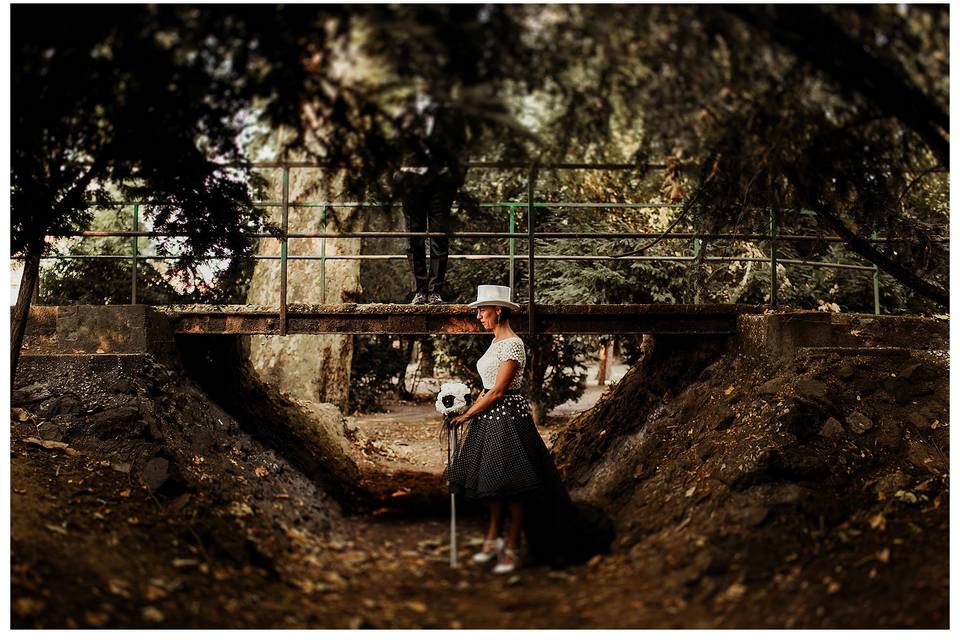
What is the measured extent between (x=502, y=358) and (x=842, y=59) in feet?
9.15

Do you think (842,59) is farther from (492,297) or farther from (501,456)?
(501,456)

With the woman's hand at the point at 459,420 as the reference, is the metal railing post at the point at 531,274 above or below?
above

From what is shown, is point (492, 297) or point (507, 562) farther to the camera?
point (492, 297)

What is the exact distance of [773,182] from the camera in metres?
5.94

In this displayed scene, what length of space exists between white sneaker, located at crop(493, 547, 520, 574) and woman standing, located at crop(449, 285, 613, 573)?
0.02 metres

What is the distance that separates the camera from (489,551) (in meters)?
5.64

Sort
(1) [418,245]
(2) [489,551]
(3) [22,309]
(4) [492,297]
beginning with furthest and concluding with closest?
(1) [418,245] → (3) [22,309] → (4) [492,297] → (2) [489,551]

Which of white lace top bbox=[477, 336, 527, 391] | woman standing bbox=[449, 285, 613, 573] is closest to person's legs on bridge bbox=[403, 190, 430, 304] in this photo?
woman standing bbox=[449, 285, 613, 573]

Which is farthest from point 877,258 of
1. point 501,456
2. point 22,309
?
point 22,309

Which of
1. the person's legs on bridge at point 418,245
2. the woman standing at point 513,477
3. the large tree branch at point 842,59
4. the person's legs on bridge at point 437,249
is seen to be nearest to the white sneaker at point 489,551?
the woman standing at point 513,477

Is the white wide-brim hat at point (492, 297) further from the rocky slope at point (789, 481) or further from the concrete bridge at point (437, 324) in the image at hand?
the rocky slope at point (789, 481)

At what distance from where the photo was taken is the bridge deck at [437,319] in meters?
7.62

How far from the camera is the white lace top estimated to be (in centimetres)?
584

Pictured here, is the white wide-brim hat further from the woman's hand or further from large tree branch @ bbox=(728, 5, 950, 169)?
large tree branch @ bbox=(728, 5, 950, 169)
